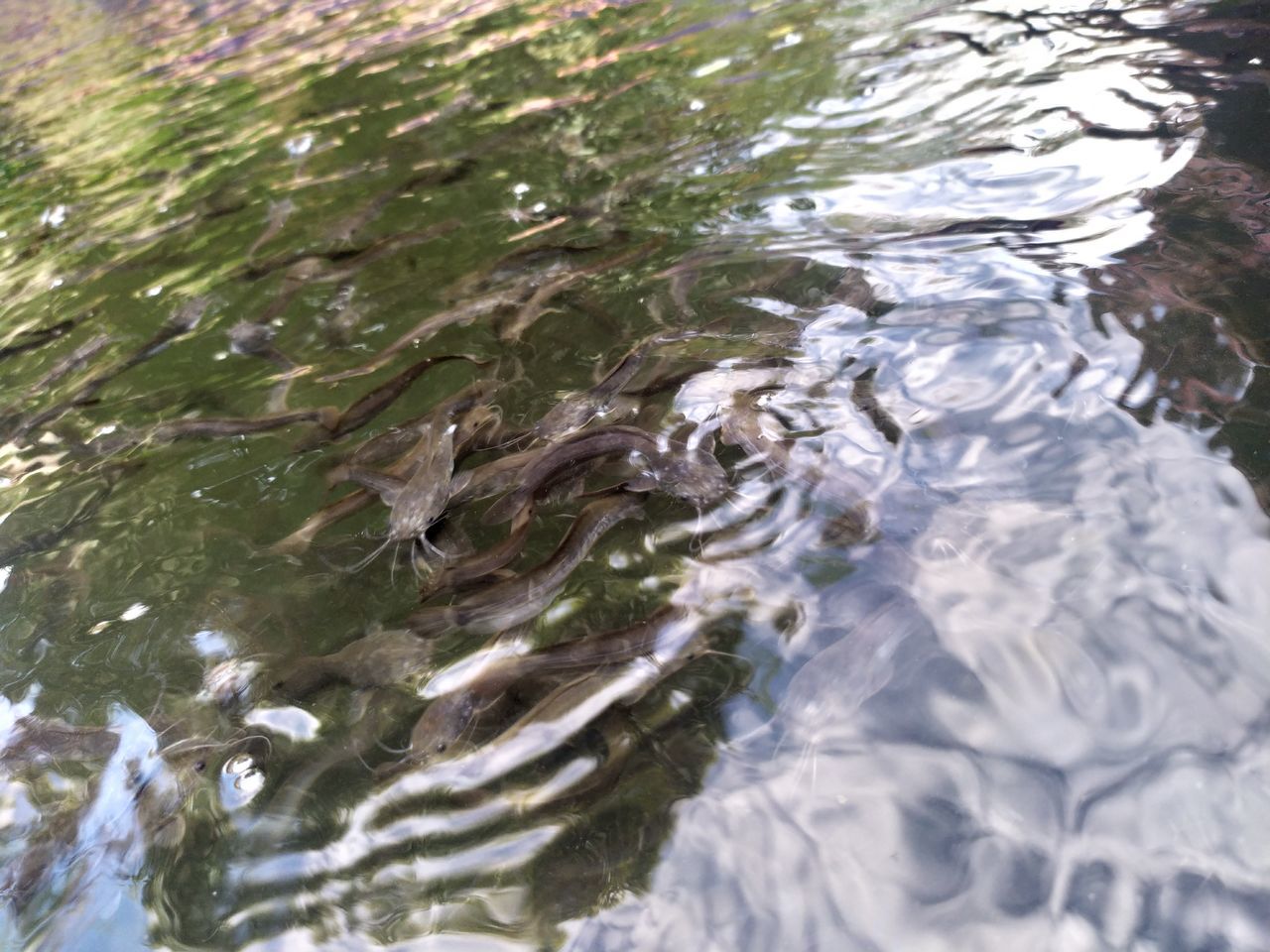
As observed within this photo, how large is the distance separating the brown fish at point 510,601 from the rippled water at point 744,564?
0.02m

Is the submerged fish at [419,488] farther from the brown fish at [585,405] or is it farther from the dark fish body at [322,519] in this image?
the brown fish at [585,405]

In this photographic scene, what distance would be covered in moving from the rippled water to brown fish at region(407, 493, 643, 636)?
0.02 meters

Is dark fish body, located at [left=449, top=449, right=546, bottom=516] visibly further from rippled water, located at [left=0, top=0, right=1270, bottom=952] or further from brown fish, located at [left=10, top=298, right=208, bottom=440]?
brown fish, located at [left=10, top=298, right=208, bottom=440]

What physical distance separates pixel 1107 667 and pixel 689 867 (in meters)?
1.07

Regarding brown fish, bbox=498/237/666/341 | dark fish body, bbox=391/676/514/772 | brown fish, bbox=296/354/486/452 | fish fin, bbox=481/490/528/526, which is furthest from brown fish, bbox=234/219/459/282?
dark fish body, bbox=391/676/514/772

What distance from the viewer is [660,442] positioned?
251cm

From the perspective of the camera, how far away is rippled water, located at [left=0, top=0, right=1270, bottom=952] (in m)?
1.70

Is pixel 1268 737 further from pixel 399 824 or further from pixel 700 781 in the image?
pixel 399 824

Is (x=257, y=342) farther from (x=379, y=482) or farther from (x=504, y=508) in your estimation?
(x=504, y=508)

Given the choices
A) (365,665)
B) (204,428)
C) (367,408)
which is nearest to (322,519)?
(367,408)

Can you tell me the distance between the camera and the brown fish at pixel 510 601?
2.22m

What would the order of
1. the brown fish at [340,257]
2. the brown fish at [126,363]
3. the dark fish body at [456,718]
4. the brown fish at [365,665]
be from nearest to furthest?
the dark fish body at [456,718], the brown fish at [365,665], the brown fish at [126,363], the brown fish at [340,257]

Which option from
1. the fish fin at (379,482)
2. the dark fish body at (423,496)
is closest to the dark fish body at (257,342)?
the fish fin at (379,482)

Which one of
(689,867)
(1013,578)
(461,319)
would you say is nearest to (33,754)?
(689,867)
